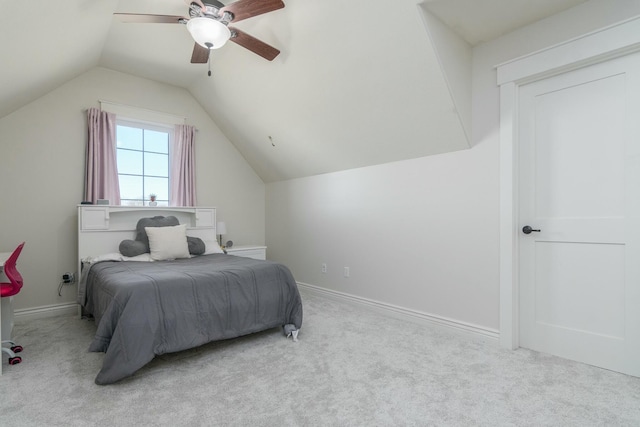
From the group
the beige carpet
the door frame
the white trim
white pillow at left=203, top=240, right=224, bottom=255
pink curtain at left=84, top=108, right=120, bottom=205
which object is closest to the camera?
the beige carpet

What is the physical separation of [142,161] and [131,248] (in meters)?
1.32

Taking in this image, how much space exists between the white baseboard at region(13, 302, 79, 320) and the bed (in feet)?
2.00

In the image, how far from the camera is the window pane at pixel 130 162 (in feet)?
13.3

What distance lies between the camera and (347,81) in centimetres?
297

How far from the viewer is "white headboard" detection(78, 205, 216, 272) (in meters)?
3.51

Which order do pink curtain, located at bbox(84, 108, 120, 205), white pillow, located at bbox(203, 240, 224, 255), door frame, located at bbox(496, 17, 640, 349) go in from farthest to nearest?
white pillow, located at bbox(203, 240, 224, 255), pink curtain, located at bbox(84, 108, 120, 205), door frame, located at bbox(496, 17, 640, 349)

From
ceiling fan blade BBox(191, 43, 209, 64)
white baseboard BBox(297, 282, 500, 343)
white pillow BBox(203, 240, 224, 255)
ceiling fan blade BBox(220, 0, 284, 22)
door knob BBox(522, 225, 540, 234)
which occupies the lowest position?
white baseboard BBox(297, 282, 500, 343)

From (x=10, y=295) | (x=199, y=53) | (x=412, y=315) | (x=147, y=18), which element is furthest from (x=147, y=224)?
(x=412, y=315)

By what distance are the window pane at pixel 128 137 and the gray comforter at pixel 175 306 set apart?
1.68 meters

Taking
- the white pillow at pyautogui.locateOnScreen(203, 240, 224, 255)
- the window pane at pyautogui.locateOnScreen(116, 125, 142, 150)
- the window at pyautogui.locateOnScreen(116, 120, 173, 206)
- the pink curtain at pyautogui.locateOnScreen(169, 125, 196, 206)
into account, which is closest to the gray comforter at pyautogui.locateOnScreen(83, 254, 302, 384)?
the white pillow at pyautogui.locateOnScreen(203, 240, 224, 255)

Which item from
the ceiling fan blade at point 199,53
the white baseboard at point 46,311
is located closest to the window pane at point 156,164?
the white baseboard at point 46,311

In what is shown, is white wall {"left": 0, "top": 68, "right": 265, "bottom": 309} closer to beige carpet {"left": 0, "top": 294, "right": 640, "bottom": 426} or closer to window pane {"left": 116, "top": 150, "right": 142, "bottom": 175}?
window pane {"left": 116, "top": 150, "right": 142, "bottom": 175}

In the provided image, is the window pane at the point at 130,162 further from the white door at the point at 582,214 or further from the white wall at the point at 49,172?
the white door at the point at 582,214

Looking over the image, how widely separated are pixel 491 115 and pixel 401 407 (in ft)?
7.32
